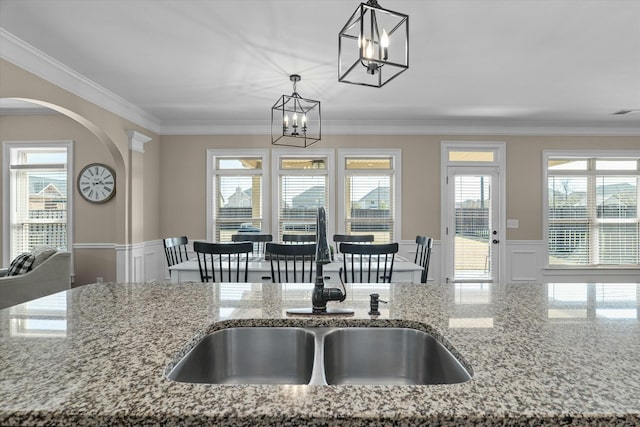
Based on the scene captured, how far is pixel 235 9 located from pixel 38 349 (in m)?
2.43

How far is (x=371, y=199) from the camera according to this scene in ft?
18.8

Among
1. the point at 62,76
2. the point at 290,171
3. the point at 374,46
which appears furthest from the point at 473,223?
the point at 62,76

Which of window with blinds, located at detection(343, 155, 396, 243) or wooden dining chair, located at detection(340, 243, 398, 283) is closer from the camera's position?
wooden dining chair, located at detection(340, 243, 398, 283)

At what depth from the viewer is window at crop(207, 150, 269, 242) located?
5.73 m

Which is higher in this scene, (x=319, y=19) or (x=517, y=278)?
(x=319, y=19)

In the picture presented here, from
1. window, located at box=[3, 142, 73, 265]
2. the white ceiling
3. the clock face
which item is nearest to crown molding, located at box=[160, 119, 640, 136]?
the white ceiling

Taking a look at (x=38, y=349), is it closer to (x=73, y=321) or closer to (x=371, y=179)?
(x=73, y=321)

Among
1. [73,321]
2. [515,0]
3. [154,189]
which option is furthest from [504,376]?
[154,189]

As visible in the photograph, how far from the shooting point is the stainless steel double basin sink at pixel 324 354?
43.6 inches

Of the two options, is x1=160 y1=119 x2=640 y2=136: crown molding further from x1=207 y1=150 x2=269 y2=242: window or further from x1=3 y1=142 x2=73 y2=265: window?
x1=3 y1=142 x2=73 y2=265: window

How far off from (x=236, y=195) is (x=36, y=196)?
2794 mm

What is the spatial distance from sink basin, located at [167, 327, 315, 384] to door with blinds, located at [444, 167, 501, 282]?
501 centimetres

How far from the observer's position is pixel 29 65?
10.6 ft

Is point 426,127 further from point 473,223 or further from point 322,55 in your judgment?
point 322,55
